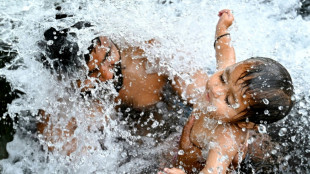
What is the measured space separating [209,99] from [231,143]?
0.31 meters

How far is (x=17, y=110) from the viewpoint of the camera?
265cm

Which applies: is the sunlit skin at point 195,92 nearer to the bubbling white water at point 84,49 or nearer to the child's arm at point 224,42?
the child's arm at point 224,42

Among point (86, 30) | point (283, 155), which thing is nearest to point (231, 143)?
point (283, 155)

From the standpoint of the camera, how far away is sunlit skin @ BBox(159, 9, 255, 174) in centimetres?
187

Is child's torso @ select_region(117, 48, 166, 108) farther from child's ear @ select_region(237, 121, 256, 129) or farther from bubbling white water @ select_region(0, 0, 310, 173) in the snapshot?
child's ear @ select_region(237, 121, 256, 129)

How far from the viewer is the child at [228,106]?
1.76 metres

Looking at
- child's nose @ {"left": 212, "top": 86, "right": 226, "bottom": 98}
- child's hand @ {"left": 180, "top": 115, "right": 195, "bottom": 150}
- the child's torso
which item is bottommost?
child's hand @ {"left": 180, "top": 115, "right": 195, "bottom": 150}

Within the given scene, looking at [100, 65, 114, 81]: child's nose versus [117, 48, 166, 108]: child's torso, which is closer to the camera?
[100, 65, 114, 81]: child's nose

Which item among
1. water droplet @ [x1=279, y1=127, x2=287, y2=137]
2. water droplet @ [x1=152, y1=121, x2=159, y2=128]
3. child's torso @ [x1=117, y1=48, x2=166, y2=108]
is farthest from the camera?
water droplet @ [x1=152, y1=121, x2=159, y2=128]

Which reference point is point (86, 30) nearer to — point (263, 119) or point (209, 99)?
point (209, 99)

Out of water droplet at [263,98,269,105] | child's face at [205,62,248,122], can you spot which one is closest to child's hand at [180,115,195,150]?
child's face at [205,62,248,122]

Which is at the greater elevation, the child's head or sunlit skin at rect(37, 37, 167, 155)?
the child's head

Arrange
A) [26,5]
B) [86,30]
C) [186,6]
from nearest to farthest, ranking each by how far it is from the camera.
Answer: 1. [86,30]
2. [26,5]
3. [186,6]

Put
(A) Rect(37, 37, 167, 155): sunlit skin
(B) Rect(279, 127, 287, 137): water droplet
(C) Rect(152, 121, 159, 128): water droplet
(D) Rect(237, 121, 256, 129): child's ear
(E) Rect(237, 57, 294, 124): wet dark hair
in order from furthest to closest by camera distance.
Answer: (C) Rect(152, 121, 159, 128): water droplet, (B) Rect(279, 127, 287, 137): water droplet, (A) Rect(37, 37, 167, 155): sunlit skin, (D) Rect(237, 121, 256, 129): child's ear, (E) Rect(237, 57, 294, 124): wet dark hair
